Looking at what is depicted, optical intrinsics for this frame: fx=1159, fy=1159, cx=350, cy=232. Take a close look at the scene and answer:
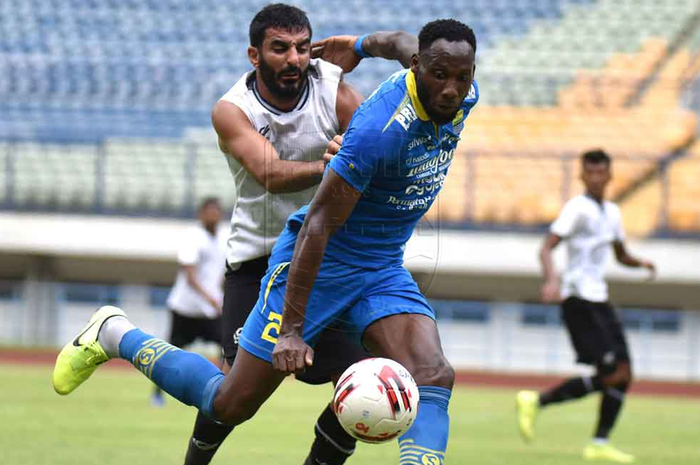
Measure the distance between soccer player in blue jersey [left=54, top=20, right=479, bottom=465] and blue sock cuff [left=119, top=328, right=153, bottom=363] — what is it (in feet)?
0.69

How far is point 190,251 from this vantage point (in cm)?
1270

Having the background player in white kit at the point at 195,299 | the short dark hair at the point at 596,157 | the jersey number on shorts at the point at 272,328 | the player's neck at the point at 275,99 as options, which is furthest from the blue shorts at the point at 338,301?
the background player in white kit at the point at 195,299

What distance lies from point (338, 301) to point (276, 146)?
3.24 ft

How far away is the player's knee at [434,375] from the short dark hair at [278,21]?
1.85 m

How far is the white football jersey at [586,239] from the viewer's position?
9773mm

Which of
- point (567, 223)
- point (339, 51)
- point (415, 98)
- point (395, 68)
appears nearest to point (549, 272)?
point (567, 223)

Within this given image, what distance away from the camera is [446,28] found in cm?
470

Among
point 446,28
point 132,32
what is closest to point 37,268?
point 132,32

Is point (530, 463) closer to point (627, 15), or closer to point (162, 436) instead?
point (162, 436)

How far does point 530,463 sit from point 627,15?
14780 millimetres

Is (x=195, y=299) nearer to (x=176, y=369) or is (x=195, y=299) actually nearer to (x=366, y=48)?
(x=366, y=48)

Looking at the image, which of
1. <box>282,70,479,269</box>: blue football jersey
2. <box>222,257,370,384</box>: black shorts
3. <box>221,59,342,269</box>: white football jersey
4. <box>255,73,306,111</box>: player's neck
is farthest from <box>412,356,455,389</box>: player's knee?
<box>255,73,306,111</box>: player's neck

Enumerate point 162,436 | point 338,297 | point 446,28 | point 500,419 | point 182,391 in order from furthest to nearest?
point 500,419
point 162,436
point 182,391
point 338,297
point 446,28

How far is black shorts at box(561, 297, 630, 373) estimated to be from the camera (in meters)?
9.57
